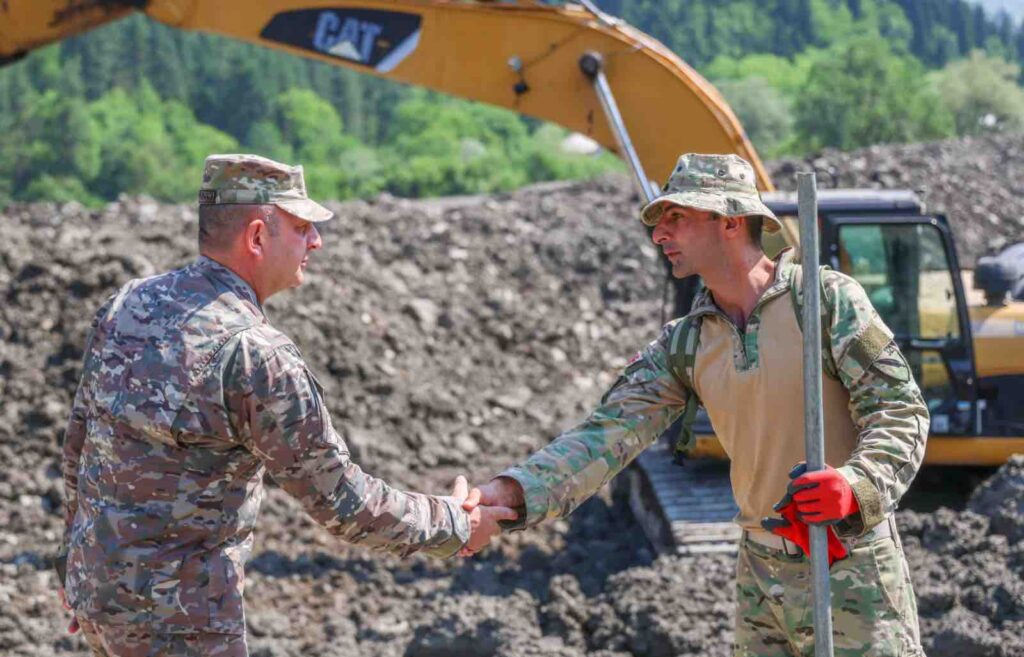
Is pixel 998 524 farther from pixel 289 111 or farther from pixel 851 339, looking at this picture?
pixel 289 111

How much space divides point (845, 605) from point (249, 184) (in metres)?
1.83

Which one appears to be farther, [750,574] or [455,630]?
[455,630]

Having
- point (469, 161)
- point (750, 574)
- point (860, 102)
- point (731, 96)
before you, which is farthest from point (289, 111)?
point (750, 574)

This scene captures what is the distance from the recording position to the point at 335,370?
1134 cm

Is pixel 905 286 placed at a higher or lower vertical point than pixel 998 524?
higher

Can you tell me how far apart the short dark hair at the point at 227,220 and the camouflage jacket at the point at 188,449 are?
0.06m

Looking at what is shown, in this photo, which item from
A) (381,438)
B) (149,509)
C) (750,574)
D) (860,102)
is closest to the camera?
(149,509)

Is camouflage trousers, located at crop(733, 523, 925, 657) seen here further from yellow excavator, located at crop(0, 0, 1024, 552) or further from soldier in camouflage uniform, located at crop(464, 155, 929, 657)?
yellow excavator, located at crop(0, 0, 1024, 552)

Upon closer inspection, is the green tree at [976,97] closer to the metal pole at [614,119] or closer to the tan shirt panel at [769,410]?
the metal pole at [614,119]

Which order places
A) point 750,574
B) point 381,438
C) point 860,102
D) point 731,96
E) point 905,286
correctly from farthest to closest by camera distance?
point 731,96 < point 860,102 < point 381,438 < point 905,286 < point 750,574

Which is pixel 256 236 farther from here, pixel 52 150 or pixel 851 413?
pixel 52 150

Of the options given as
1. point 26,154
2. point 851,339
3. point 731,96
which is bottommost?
point 26,154

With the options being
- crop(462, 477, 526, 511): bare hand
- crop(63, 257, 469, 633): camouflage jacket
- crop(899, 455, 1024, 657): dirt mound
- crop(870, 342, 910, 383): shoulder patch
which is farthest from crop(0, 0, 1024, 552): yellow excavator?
crop(63, 257, 469, 633): camouflage jacket

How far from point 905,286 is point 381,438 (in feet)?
13.2
